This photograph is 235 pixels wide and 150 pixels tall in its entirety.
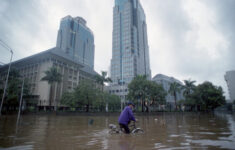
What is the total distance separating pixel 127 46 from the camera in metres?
109

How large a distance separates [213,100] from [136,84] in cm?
2947

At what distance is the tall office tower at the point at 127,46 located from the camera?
344ft

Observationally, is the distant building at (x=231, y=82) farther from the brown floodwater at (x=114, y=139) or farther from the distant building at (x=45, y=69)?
the brown floodwater at (x=114, y=139)

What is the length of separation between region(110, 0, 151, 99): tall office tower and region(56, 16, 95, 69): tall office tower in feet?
130

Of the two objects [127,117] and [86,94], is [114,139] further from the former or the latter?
[86,94]

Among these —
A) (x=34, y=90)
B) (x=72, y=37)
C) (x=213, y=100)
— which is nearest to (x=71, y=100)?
(x=34, y=90)

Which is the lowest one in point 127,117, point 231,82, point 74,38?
point 127,117

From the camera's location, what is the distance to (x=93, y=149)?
179 inches

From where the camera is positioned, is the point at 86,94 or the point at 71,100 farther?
the point at 71,100

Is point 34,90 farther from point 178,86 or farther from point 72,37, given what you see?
point 72,37

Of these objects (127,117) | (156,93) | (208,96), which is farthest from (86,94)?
(208,96)

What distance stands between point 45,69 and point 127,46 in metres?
66.8

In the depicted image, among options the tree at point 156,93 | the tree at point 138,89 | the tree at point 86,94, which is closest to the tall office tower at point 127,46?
the tree at point 156,93

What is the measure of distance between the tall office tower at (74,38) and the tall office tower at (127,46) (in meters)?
39.7
